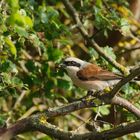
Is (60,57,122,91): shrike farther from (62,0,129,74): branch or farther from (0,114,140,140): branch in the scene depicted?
(0,114,140,140): branch

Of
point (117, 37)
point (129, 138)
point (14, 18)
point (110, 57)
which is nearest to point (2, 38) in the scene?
point (14, 18)

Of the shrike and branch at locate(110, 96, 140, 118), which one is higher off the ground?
the shrike

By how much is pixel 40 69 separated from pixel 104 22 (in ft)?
2.95

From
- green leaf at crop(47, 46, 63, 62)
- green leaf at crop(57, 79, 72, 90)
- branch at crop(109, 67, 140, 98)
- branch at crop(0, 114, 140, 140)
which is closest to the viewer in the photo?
branch at crop(109, 67, 140, 98)

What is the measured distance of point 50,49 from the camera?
530 cm

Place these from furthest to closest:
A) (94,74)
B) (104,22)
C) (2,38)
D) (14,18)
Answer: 1. (94,74)
2. (104,22)
3. (2,38)
4. (14,18)

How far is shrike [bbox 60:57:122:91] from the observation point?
18.0 ft

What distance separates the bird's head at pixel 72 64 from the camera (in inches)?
218

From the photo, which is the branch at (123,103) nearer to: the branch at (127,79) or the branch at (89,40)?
the branch at (127,79)

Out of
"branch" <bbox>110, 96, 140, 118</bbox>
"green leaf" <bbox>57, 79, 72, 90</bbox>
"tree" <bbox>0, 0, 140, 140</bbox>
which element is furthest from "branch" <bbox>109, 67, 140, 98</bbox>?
"green leaf" <bbox>57, 79, 72, 90</bbox>

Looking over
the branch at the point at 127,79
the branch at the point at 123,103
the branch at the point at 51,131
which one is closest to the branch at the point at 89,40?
the branch at the point at 123,103

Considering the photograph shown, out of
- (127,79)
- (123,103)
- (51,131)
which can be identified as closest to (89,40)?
(123,103)

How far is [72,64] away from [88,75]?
0.76ft

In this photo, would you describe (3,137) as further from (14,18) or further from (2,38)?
(14,18)
